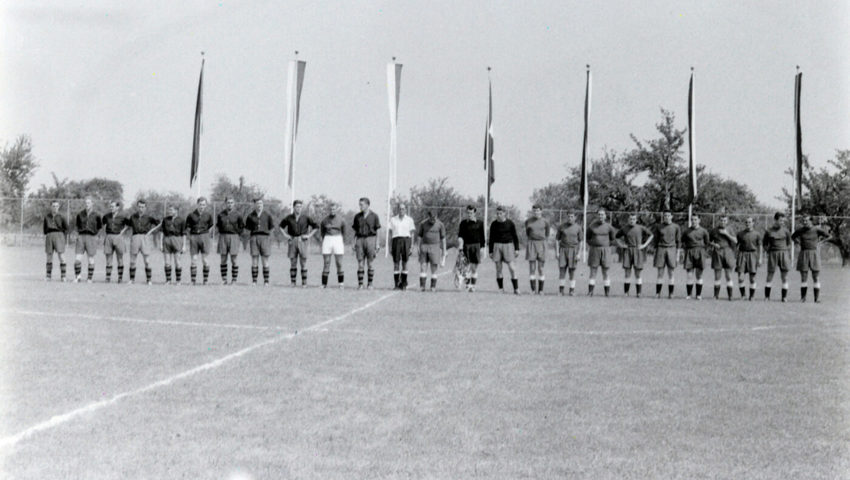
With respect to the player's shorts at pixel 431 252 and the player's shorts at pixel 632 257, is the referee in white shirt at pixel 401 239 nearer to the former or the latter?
the player's shorts at pixel 431 252

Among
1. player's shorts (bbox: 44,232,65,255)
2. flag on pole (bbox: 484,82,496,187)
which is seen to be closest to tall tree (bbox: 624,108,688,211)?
flag on pole (bbox: 484,82,496,187)

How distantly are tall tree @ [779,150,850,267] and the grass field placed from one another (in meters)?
31.5

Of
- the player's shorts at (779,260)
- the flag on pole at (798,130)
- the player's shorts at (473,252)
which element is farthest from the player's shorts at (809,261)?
the flag on pole at (798,130)

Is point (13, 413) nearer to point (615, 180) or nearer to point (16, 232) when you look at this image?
point (615, 180)

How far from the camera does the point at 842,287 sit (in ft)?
79.8

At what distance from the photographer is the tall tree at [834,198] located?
41.5 m

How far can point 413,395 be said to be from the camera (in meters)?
7.08

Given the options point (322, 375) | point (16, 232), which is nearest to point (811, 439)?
point (322, 375)

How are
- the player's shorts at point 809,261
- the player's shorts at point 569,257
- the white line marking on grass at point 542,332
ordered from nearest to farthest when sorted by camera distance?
the white line marking on grass at point 542,332 < the player's shorts at point 809,261 < the player's shorts at point 569,257

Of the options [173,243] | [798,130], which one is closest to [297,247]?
[173,243]

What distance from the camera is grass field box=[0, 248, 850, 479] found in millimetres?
5203

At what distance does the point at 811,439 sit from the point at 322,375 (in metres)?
4.28

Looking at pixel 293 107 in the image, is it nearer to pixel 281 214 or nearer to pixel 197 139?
pixel 197 139

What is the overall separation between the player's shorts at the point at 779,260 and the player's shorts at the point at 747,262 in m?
0.30
